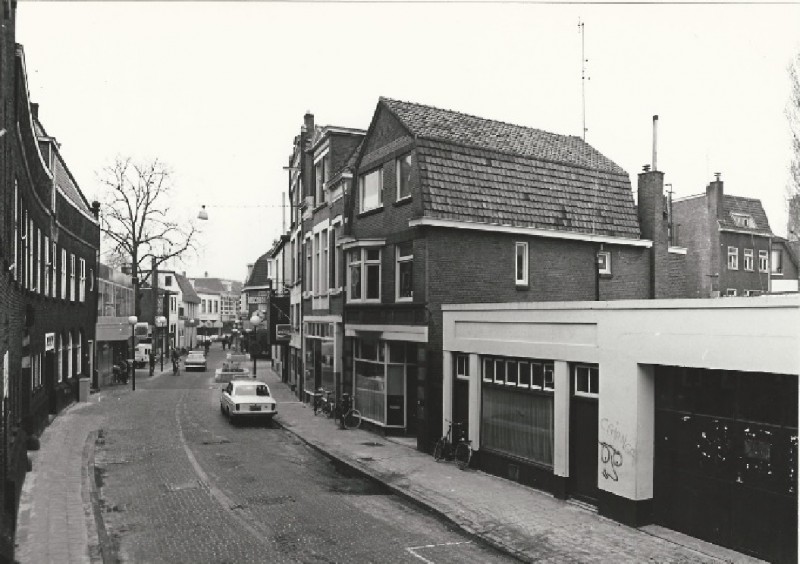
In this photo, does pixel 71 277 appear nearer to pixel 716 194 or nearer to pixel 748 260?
pixel 716 194

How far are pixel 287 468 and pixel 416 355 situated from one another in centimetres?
557

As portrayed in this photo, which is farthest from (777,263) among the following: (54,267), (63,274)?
(54,267)

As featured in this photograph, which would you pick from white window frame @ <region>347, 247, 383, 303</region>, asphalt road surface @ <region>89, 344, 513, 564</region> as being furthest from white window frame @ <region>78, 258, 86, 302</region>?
white window frame @ <region>347, 247, 383, 303</region>

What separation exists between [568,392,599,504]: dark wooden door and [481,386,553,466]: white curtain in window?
2.05ft

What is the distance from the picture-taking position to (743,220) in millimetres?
48125

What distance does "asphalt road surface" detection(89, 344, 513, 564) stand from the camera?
36.8 feet

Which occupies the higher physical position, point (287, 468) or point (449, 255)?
point (449, 255)

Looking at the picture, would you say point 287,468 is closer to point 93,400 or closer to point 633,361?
point 633,361

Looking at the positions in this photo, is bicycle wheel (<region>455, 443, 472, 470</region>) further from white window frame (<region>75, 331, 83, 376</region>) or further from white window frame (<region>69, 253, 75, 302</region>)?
white window frame (<region>75, 331, 83, 376</region>)

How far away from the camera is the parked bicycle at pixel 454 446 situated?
1758 centimetres

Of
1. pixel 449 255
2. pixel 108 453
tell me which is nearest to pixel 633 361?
pixel 449 255

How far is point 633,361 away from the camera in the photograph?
12.5 metres

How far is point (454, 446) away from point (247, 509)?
248 inches

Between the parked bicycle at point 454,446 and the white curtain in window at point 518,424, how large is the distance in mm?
626
